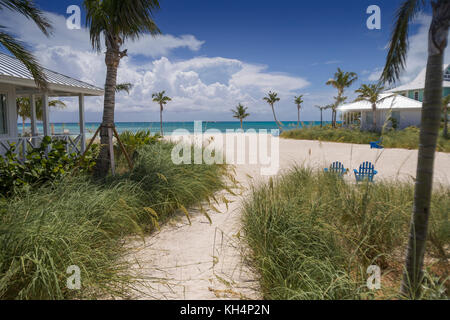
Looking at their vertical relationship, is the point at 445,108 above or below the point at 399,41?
above

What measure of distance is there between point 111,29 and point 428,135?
718cm

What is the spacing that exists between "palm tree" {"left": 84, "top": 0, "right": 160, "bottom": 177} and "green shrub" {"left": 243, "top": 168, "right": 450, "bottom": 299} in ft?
15.2

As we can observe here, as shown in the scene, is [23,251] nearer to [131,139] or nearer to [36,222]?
[36,222]

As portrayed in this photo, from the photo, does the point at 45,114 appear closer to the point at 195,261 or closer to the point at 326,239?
the point at 195,261

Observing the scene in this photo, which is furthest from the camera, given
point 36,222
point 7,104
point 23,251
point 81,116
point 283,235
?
point 81,116

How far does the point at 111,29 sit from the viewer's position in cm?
680

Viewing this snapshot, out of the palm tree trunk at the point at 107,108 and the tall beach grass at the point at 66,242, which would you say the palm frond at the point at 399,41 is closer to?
the tall beach grass at the point at 66,242

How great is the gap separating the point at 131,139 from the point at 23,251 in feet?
23.4

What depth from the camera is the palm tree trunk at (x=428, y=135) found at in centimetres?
204

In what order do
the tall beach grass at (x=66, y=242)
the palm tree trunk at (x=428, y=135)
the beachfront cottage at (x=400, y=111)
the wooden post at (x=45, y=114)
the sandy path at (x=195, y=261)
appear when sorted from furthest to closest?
the beachfront cottage at (x=400, y=111) < the wooden post at (x=45, y=114) < the sandy path at (x=195, y=261) < the tall beach grass at (x=66, y=242) < the palm tree trunk at (x=428, y=135)

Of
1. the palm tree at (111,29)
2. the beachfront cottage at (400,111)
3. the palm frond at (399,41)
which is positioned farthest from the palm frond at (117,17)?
the beachfront cottage at (400,111)

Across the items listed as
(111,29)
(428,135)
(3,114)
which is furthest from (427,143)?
(3,114)
